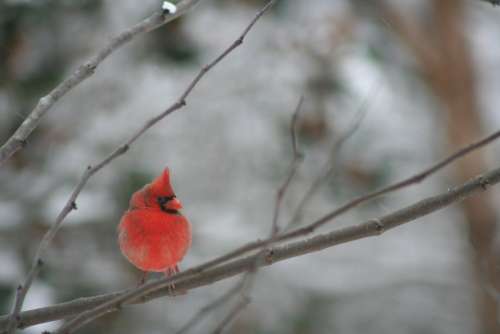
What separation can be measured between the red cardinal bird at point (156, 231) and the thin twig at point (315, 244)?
0.98 feet

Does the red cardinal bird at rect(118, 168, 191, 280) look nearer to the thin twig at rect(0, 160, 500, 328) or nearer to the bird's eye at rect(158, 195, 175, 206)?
the bird's eye at rect(158, 195, 175, 206)

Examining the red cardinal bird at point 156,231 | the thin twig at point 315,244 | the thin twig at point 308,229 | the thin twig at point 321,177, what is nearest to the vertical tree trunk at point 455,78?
the red cardinal bird at point 156,231

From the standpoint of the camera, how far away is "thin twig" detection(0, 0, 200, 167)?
189 cm

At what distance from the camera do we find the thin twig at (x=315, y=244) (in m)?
1.80

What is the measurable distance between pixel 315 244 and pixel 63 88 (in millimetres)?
768

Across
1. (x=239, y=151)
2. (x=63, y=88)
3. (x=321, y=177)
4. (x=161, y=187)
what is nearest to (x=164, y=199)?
(x=161, y=187)

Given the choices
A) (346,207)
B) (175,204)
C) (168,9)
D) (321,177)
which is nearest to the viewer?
(346,207)

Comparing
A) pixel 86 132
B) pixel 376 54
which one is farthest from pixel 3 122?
pixel 376 54

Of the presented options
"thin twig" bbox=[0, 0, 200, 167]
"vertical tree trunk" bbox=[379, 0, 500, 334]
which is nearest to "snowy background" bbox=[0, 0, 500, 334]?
"vertical tree trunk" bbox=[379, 0, 500, 334]

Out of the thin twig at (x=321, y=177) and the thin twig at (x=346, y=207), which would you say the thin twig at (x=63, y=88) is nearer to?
the thin twig at (x=321, y=177)

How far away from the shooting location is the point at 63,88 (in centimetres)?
191

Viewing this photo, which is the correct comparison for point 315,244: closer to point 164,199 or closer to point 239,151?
point 164,199

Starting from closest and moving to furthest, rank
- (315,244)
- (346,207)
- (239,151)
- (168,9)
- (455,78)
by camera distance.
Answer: (346,207) → (315,244) → (168,9) → (455,78) → (239,151)

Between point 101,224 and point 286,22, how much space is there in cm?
245
